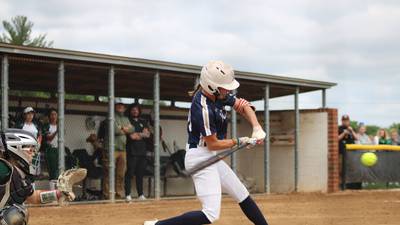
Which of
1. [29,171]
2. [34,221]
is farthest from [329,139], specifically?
[29,171]

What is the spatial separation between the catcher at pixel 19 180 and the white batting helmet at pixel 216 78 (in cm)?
150

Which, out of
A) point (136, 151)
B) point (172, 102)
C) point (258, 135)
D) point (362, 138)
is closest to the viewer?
point (258, 135)

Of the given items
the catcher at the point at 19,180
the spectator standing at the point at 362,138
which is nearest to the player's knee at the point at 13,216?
the catcher at the point at 19,180

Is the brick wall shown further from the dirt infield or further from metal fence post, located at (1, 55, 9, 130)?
metal fence post, located at (1, 55, 9, 130)

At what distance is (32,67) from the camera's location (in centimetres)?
1391

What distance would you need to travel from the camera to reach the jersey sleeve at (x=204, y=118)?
649 cm

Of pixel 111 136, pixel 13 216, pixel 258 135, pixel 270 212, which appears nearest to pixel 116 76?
pixel 111 136

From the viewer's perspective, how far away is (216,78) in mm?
6555

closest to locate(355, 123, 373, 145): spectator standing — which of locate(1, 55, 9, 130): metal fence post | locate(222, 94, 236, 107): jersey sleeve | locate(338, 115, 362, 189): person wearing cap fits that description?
locate(338, 115, 362, 189): person wearing cap

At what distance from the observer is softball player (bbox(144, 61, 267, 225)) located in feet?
21.2

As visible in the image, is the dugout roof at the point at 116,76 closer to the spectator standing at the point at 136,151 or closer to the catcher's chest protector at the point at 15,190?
the spectator standing at the point at 136,151

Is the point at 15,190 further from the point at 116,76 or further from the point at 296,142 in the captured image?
the point at 296,142

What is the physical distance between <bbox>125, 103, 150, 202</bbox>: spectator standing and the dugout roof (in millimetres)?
949

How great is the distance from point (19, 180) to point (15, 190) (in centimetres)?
8
